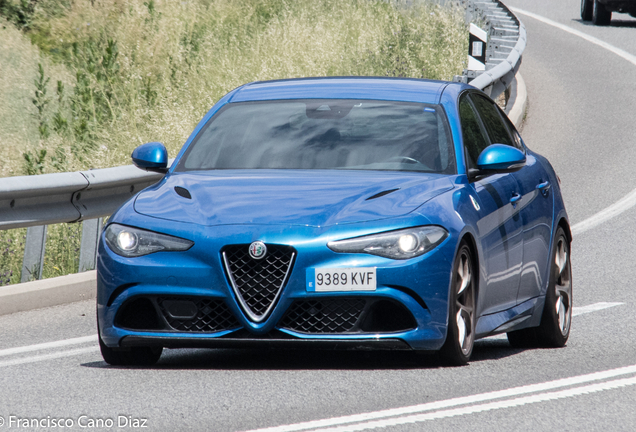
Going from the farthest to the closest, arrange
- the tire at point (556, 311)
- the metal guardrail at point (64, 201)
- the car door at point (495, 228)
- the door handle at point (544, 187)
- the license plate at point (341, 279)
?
1. the metal guardrail at point (64, 201)
2. the door handle at point (544, 187)
3. the tire at point (556, 311)
4. the car door at point (495, 228)
5. the license plate at point (341, 279)

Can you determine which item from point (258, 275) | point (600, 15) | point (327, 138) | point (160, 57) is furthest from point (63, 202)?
point (600, 15)

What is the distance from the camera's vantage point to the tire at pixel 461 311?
642cm

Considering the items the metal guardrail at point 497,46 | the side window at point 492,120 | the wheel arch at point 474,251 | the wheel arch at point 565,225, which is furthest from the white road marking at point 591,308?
the metal guardrail at point 497,46

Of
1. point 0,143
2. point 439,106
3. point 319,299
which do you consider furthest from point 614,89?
point 319,299

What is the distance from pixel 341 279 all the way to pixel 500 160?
1.37 m

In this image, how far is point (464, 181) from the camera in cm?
698

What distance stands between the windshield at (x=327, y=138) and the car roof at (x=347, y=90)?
65 mm

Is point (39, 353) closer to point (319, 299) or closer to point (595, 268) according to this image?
point (319, 299)

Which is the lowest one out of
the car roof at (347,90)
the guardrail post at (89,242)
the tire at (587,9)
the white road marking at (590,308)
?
the tire at (587,9)

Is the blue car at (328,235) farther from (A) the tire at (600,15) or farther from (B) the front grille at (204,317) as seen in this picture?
(A) the tire at (600,15)

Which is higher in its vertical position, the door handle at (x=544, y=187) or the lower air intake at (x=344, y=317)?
the lower air intake at (x=344, y=317)

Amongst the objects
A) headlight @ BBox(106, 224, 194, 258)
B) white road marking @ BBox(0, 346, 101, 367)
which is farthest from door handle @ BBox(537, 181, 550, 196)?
white road marking @ BBox(0, 346, 101, 367)

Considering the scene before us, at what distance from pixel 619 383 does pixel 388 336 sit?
3.85 feet

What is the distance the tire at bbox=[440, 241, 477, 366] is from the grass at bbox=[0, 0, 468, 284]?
6.83 m
